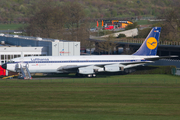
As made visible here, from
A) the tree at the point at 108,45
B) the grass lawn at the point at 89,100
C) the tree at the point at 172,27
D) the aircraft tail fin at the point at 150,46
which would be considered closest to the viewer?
the grass lawn at the point at 89,100

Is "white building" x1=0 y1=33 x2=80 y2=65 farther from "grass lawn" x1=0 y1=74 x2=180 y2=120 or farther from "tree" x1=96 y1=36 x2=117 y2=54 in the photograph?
"tree" x1=96 y1=36 x2=117 y2=54

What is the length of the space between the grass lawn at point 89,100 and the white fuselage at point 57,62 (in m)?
6.06

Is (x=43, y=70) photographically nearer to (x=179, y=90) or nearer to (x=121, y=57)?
(x=121, y=57)

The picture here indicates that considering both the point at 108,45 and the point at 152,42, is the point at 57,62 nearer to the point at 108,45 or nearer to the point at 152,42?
the point at 152,42

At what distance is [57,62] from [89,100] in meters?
21.8

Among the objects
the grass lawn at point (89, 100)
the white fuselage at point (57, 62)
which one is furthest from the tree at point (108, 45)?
the grass lawn at point (89, 100)

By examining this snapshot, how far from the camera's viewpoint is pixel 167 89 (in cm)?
4291

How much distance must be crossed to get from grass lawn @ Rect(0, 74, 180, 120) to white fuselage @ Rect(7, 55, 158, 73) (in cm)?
606

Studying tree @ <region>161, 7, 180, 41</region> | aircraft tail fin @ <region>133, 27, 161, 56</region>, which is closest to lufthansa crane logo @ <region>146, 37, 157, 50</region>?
aircraft tail fin @ <region>133, 27, 161, 56</region>

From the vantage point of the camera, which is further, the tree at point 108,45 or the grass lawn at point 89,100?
the tree at point 108,45

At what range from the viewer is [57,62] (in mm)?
56000

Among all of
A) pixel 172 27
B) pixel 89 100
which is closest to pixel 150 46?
pixel 89 100

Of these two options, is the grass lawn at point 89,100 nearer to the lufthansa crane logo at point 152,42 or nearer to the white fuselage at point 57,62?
the white fuselage at point 57,62

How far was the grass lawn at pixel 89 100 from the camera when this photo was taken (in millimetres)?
28688
